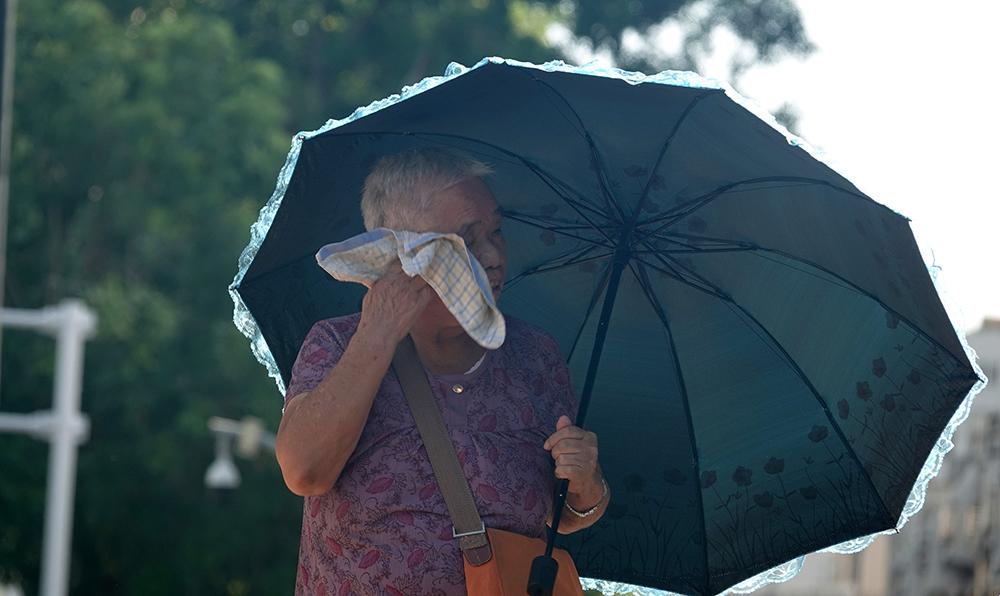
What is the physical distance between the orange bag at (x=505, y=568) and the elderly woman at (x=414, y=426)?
0.04 metres

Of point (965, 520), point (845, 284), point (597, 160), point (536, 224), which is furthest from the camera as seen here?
point (965, 520)

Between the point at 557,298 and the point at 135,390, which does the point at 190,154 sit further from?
the point at 557,298

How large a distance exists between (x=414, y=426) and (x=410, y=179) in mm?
459

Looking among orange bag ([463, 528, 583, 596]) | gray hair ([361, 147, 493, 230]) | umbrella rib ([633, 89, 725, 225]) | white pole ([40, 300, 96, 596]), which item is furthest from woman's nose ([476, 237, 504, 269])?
white pole ([40, 300, 96, 596])

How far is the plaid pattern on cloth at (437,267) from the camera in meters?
2.79

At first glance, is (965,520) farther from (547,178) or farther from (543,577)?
(543,577)

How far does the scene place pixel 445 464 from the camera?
9.40 feet

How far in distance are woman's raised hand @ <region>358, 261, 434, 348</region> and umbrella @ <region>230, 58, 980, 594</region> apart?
1.27 ft

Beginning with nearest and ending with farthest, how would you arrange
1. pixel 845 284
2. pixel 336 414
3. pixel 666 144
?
pixel 336 414, pixel 666 144, pixel 845 284

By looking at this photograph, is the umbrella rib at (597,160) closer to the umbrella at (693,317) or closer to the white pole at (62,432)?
the umbrella at (693,317)

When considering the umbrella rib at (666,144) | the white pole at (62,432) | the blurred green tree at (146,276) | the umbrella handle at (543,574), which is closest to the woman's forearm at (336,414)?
the umbrella handle at (543,574)

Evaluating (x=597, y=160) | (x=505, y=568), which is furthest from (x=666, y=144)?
(x=505, y=568)

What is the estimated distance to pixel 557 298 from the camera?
3.61 meters

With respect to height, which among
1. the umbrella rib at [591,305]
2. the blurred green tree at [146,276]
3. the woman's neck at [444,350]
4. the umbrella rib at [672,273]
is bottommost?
the woman's neck at [444,350]
